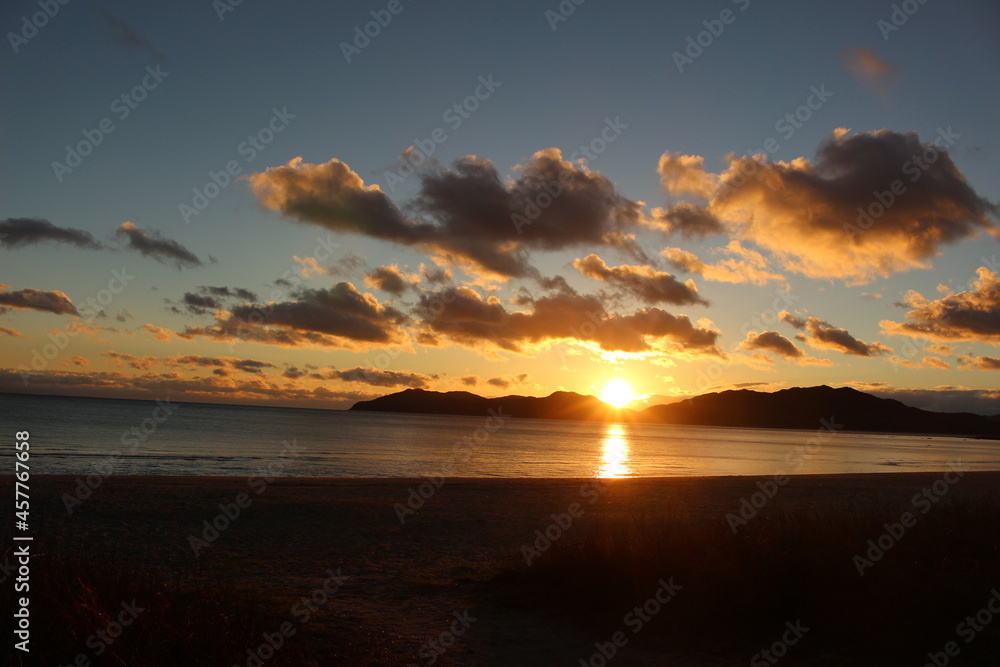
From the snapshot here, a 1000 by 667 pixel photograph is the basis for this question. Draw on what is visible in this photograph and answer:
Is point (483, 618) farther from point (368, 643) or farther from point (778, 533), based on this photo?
point (778, 533)

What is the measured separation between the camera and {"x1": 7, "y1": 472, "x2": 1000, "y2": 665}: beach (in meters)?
6.98

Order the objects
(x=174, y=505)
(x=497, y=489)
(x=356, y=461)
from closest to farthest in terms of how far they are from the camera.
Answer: (x=174, y=505)
(x=497, y=489)
(x=356, y=461)

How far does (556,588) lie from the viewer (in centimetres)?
873

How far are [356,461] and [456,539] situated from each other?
1210 inches

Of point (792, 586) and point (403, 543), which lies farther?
point (403, 543)

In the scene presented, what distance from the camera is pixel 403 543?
1358 cm

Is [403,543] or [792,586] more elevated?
[792,586]

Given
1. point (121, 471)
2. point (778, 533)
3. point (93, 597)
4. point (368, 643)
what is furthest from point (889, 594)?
point (121, 471)

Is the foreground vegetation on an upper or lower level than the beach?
upper

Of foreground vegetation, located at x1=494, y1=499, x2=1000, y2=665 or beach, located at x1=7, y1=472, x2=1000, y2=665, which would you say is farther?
beach, located at x1=7, y1=472, x2=1000, y2=665

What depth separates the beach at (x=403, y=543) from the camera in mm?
6980

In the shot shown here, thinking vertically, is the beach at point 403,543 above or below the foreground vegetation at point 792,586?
below

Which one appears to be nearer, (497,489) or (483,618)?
(483,618)

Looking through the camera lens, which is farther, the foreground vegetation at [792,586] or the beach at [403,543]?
the beach at [403,543]
